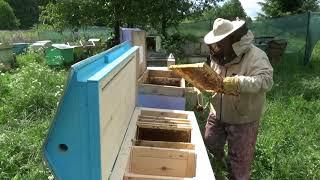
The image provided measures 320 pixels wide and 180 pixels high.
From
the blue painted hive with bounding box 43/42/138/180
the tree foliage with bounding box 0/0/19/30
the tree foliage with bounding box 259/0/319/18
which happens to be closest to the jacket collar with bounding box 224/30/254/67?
the blue painted hive with bounding box 43/42/138/180

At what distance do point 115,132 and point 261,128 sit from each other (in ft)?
12.9

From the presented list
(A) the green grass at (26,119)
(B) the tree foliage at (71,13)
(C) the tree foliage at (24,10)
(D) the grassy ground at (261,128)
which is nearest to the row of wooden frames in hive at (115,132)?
(D) the grassy ground at (261,128)

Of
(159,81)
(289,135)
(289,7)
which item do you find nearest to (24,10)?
(289,7)

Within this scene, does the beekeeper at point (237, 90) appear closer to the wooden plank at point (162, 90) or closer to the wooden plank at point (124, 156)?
the wooden plank at point (162, 90)

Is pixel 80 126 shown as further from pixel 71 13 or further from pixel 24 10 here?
pixel 24 10

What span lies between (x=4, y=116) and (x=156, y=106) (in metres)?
2.71

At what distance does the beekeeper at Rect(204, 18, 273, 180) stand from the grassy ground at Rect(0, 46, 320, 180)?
66 cm

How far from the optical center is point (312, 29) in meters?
12.6

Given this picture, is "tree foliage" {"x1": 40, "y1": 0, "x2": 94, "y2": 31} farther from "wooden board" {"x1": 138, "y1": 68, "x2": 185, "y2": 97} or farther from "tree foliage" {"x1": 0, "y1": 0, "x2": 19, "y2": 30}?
"tree foliage" {"x1": 0, "y1": 0, "x2": 19, "y2": 30}

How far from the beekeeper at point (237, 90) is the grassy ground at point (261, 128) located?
0.66 m

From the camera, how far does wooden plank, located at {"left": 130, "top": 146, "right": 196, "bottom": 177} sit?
9.22ft

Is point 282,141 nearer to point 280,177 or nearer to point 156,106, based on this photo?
point 280,177

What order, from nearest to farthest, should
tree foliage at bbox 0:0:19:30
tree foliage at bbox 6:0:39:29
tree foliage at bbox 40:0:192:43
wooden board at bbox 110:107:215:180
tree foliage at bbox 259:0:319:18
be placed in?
wooden board at bbox 110:107:215:180
tree foliage at bbox 40:0:192:43
tree foliage at bbox 259:0:319:18
tree foliage at bbox 0:0:19:30
tree foliage at bbox 6:0:39:29

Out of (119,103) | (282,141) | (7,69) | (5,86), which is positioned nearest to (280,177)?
(282,141)
